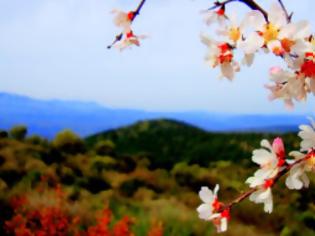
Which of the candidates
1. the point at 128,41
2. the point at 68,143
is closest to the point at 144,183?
the point at 68,143

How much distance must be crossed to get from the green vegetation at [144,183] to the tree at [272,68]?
2.40 metres

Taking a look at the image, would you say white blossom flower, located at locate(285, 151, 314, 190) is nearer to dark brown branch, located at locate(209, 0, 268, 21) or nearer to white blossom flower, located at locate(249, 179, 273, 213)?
white blossom flower, located at locate(249, 179, 273, 213)

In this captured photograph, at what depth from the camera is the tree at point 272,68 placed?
5.11 ft

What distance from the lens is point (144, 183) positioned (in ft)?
32.5

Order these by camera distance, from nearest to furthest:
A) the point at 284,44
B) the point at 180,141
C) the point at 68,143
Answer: the point at 284,44 < the point at 68,143 < the point at 180,141

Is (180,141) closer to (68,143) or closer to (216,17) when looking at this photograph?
(68,143)

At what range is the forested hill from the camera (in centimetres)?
1564

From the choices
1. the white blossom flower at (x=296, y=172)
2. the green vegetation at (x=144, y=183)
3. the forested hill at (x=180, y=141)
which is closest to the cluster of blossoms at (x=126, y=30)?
the white blossom flower at (x=296, y=172)

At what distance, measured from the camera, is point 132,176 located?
33.3 feet

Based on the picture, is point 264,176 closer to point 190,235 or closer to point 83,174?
point 190,235

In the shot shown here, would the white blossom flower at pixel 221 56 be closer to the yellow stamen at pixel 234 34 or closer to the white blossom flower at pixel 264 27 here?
the yellow stamen at pixel 234 34

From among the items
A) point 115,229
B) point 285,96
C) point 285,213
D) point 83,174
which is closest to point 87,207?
point 115,229

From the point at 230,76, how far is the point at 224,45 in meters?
0.10

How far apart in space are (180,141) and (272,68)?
1659 cm
